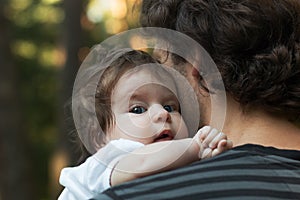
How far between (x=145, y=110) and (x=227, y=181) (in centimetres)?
54

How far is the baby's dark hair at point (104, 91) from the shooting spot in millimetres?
2527

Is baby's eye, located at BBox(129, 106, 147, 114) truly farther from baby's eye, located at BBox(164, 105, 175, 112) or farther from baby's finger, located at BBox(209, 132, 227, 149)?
baby's finger, located at BBox(209, 132, 227, 149)

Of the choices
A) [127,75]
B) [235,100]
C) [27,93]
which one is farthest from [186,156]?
[27,93]

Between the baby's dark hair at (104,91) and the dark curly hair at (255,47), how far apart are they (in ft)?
0.85

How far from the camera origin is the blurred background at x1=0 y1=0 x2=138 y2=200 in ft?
32.8

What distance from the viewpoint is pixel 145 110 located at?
2.50 m

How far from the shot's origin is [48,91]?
19094mm

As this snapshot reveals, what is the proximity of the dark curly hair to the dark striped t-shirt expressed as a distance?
22 cm

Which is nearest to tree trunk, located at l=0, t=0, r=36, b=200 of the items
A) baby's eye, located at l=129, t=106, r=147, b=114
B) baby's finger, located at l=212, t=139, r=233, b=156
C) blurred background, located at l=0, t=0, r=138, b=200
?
blurred background, located at l=0, t=0, r=138, b=200

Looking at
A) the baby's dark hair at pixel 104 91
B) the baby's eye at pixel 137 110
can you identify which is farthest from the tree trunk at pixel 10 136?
the baby's eye at pixel 137 110

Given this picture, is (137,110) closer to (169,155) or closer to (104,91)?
(104,91)

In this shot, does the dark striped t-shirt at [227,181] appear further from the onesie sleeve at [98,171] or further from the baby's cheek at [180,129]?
the baby's cheek at [180,129]

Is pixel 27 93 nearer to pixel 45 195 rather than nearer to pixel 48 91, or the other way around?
pixel 48 91

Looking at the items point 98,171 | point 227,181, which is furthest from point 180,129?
point 227,181
